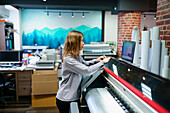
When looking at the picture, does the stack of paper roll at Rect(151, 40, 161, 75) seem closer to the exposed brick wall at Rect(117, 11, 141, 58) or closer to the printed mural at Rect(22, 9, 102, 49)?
the exposed brick wall at Rect(117, 11, 141, 58)

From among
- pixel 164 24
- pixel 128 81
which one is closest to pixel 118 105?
pixel 128 81

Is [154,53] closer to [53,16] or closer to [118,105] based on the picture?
[118,105]

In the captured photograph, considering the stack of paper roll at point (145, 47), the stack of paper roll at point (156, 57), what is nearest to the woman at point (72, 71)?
the stack of paper roll at point (145, 47)

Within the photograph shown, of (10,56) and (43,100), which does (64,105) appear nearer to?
(43,100)

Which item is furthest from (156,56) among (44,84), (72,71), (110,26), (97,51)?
(110,26)

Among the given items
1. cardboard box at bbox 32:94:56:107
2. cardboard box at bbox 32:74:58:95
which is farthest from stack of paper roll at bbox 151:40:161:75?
cardboard box at bbox 32:94:56:107

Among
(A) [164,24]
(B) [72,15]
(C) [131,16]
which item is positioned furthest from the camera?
(B) [72,15]

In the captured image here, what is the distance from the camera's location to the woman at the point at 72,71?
1.97 m

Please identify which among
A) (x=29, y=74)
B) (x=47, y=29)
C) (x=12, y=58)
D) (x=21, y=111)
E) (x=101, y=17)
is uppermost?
(x=101, y=17)

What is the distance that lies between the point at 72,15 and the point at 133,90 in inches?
341

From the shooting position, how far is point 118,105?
151 centimetres

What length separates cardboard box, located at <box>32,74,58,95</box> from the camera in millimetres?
4105

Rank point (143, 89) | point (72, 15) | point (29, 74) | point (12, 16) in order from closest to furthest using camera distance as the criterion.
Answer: point (143, 89) < point (29, 74) < point (12, 16) < point (72, 15)

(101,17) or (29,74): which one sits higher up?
(101,17)
